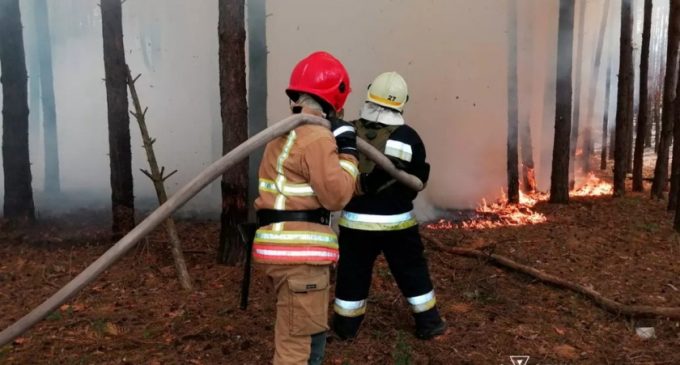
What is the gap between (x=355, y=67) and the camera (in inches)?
502

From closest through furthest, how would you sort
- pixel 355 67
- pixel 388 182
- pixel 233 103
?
pixel 388 182 < pixel 233 103 < pixel 355 67

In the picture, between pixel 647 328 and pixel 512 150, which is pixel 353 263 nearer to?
pixel 647 328

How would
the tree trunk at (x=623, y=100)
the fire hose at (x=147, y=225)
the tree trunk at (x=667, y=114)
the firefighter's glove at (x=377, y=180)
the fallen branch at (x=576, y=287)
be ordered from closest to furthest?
the fire hose at (x=147, y=225)
the firefighter's glove at (x=377, y=180)
the fallen branch at (x=576, y=287)
the tree trunk at (x=667, y=114)
the tree trunk at (x=623, y=100)

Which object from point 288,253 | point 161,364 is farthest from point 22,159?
point 288,253

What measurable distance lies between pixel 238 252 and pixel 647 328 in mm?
4117

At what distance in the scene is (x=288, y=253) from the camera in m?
2.80

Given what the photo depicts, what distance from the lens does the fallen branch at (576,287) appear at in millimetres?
4457

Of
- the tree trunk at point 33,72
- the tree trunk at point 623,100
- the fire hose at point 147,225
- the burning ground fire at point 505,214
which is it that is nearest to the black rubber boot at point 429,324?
the fire hose at point 147,225

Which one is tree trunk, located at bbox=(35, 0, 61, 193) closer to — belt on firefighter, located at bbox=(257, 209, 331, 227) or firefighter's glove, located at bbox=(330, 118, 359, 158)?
belt on firefighter, located at bbox=(257, 209, 331, 227)

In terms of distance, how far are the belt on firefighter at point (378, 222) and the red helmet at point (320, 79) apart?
1.20 meters

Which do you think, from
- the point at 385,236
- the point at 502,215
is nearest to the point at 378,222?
the point at 385,236

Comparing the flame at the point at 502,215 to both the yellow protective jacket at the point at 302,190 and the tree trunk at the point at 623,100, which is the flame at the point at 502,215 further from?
the yellow protective jacket at the point at 302,190

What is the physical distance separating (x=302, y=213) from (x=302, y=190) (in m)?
0.13

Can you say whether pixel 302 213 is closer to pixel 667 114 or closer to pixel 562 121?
pixel 562 121
